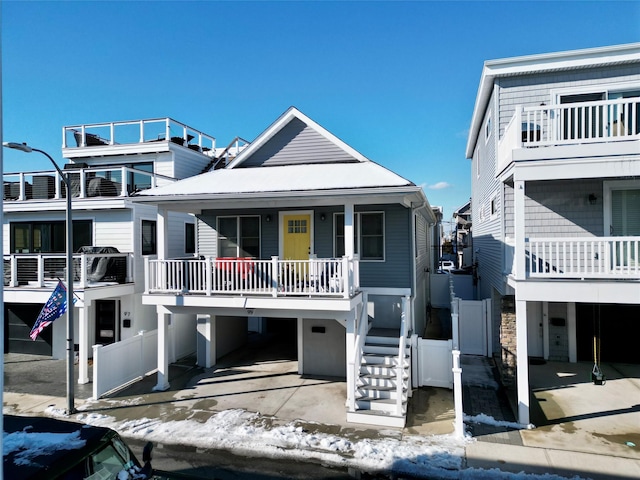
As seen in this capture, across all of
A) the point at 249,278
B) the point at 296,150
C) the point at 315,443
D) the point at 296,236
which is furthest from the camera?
the point at 296,150

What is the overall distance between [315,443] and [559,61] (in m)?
11.4

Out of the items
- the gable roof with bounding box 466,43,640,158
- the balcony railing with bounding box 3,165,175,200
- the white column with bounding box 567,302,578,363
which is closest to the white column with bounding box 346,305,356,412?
the white column with bounding box 567,302,578,363

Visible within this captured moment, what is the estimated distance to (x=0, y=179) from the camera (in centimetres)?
293

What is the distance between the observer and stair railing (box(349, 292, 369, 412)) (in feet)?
27.7

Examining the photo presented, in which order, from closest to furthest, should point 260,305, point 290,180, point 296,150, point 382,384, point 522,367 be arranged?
point 522,367
point 382,384
point 260,305
point 290,180
point 296,150

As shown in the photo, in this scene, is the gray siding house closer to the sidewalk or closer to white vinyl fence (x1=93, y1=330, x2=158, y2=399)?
the sidewalk

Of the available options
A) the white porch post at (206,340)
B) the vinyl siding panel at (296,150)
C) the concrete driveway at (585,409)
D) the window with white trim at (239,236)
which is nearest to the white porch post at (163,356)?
the white porch post at (206,340)

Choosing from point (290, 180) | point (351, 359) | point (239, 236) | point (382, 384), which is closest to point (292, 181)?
point (290, 180)

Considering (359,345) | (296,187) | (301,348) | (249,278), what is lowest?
(301,348)

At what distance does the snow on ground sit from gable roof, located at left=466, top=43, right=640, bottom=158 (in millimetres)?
9248

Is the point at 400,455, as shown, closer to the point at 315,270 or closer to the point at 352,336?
the point at 352,336

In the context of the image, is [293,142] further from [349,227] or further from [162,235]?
[162,235]

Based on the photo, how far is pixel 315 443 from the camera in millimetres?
7371

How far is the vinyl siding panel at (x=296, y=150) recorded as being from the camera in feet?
40.7
